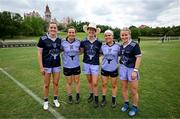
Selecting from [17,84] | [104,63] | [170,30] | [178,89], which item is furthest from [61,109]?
[170,30]

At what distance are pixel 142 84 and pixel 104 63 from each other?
303 centimetres

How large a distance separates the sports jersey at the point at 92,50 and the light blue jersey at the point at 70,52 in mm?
224

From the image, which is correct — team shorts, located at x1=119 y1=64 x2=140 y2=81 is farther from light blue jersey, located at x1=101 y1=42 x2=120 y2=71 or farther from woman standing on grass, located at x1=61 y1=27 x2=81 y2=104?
woman standing on grass, located at x1=61 y1=27 x2=81 y2=104

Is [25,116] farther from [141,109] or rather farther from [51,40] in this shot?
[141,109]

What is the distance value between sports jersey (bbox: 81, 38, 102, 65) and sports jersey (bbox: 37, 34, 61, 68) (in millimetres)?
684

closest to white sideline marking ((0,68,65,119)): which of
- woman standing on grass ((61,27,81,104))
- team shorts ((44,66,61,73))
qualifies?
woman standing on grass ((61,27,81,104))

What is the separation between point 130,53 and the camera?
4.81 metres

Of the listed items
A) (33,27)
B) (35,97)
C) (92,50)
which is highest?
(33,27)

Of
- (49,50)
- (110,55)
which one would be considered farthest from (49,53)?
(110,55)

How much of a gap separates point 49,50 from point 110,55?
1.49 metres

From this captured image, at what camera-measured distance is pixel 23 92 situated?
22.9 ft

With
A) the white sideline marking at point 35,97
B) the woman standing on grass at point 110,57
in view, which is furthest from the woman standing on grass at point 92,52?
the white sideline marking at point 35,97

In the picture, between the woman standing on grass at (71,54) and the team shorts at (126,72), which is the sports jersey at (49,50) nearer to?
the woman standing on grass at (71,54)

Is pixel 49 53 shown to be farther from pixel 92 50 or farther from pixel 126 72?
pixel 126 72
